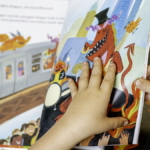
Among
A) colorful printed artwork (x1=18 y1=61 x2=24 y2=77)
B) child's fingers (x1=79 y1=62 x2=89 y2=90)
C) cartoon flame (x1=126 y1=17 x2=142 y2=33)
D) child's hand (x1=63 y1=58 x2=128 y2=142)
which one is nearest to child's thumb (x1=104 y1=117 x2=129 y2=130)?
child's hand (x1=63 y1=58 x2=128 y2=142)

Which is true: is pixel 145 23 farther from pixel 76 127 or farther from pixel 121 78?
pixel 76 127

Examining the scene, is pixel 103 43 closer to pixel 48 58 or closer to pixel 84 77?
pixel 84 77

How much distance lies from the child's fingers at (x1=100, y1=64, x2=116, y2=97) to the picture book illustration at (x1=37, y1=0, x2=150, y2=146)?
1 centimetres

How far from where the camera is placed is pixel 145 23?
1.19ft

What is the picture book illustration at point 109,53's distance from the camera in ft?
1.19

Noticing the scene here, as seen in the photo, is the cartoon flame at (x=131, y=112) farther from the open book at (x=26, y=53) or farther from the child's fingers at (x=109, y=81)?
the open book at (x=26, y=53)

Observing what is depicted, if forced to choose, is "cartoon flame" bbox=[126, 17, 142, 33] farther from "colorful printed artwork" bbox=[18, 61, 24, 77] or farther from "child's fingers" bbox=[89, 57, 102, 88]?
"colorful printed artwork" bbox=[18, 61, 24, 77]

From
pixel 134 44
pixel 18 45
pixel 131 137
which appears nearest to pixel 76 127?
pixel 131 137

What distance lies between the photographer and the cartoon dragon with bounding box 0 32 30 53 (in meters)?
0.52

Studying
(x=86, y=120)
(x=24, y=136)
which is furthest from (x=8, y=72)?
(x=86, y=120)

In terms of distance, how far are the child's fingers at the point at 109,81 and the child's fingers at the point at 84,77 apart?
46mm

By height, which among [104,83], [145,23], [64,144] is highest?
[145,23]

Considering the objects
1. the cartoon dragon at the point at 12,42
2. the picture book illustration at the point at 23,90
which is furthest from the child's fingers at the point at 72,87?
the cartoon dragon at the point at 12,42

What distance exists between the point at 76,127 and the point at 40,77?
238mm
